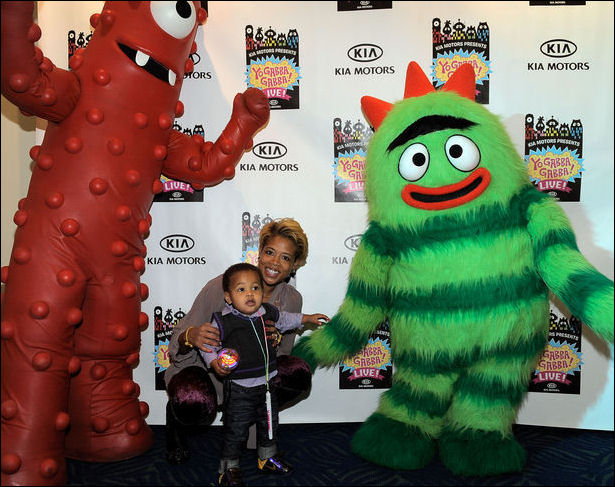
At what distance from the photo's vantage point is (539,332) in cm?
207

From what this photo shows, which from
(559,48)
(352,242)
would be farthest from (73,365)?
(559,48)

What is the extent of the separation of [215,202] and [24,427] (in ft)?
3.86

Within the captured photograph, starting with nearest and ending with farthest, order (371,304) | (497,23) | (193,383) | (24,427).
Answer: (24,427)
(193,383)
(371,304)
(497,23)

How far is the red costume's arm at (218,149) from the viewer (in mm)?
2328

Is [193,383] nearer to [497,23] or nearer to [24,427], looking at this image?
[24,427]

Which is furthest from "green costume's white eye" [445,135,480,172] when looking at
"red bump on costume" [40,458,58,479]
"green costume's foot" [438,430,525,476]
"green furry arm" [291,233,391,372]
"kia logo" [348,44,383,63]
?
"red bump on costume" [40,458,58,479]

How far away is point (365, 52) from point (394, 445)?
1.64 meters

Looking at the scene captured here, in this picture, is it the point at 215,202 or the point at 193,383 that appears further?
the point at 215,202

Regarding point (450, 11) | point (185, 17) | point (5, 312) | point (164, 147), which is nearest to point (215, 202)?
point (164, 147)

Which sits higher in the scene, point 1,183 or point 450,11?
point 450,11

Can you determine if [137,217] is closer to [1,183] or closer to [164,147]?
[164,147]

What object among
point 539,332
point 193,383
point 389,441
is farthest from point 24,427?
point 539,332

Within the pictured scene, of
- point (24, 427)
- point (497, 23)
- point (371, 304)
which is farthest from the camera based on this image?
point (497, 23)

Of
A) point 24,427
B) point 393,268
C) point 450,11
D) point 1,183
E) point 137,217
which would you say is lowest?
point 24,427
